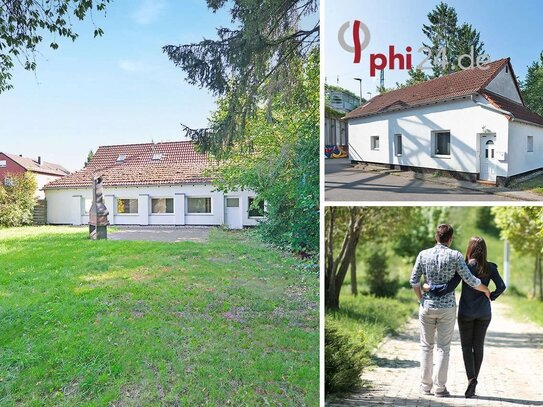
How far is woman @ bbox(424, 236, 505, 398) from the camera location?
2301 mm

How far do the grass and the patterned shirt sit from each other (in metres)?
→ 0.54

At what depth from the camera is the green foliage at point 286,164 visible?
8.66 ft

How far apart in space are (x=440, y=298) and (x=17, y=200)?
218 centimetres

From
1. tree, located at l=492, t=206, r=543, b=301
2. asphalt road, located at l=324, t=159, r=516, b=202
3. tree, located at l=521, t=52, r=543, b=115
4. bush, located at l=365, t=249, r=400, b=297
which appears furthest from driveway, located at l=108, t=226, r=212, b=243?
tree, located at l=521, t=52, r=543, b=115

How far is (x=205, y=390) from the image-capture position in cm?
243

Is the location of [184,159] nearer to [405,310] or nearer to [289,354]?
[289,354]

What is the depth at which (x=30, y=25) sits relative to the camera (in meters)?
2.79

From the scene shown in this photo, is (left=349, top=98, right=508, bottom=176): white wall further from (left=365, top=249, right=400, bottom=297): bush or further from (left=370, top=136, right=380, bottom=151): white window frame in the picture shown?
(left=365, top=249, right=400, bottom=297): bush

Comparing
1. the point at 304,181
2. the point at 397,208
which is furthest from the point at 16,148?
the point at 397,208

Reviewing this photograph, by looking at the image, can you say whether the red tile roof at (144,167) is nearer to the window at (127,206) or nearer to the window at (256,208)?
the window at (127,206)

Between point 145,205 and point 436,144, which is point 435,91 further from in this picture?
point 145,205

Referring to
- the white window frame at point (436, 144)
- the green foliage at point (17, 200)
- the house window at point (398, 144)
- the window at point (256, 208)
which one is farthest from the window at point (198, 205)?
the white window frame at point (436, 144)

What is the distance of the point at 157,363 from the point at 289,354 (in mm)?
608

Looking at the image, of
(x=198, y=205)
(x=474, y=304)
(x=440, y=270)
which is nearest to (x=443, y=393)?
(x=474, y=304)
